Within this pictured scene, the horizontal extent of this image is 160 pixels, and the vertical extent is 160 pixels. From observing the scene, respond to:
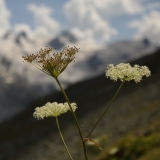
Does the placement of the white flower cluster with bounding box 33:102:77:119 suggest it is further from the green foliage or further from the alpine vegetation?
the green foliage

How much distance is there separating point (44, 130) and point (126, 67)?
234ft

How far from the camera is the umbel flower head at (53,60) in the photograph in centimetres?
373

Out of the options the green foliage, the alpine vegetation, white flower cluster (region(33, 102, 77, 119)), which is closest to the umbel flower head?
the alpine vegetation

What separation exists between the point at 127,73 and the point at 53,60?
1187 millimetres

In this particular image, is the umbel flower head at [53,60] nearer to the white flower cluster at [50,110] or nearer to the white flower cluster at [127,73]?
the white flower cluster at [127,73]

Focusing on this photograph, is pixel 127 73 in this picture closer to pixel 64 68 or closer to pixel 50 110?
pixel 64 68

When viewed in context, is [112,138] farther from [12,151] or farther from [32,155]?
[12,151]

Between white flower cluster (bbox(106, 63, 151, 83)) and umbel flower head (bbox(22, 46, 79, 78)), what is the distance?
0.90 m

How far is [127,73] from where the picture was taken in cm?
444

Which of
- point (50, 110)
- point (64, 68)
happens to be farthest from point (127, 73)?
point (50, 110)

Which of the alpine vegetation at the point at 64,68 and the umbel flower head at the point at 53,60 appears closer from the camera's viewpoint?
the alpine vegetation at the point at 64,68

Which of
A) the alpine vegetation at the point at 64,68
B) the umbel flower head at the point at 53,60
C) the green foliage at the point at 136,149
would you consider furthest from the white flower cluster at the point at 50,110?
the green foliage at the point at 136,149

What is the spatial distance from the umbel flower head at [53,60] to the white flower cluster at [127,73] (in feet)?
2.95

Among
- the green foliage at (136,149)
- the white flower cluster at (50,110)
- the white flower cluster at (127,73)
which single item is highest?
the green foliage at (136,149)
